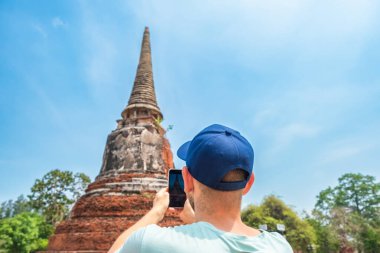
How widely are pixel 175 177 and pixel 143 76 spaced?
2004 cm

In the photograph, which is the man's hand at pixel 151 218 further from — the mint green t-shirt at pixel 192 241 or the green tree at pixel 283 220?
the green tree at pixel 283 220

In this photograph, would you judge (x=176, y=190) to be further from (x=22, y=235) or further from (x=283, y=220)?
(x=22, y=235)

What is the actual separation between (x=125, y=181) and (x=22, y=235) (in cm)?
1670

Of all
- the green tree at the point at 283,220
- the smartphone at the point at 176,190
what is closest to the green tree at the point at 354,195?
the green tree at the point at 283,220

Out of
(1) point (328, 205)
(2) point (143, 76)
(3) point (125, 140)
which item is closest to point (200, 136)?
(3) point (125, 140)

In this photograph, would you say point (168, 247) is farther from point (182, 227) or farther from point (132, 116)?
point (132, 116)

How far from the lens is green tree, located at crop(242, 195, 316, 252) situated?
20875 mm

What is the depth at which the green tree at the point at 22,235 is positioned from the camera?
24656 millimetres

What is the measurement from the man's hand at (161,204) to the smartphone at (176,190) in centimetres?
6

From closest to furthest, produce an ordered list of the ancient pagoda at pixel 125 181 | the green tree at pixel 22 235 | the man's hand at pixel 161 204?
the man's hand at pixel 161 204, the ancient pagoda at pixel 125 181, the green tree at pixel 22 235

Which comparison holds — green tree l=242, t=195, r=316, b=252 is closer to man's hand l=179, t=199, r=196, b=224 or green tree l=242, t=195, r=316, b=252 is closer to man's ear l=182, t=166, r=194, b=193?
man's hand l=179, t=199, r=196, b=224

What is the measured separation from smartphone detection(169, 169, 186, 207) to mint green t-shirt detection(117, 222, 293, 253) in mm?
478

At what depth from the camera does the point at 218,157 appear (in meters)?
1.35

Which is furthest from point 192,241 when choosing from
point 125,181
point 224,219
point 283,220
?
point 283,220
